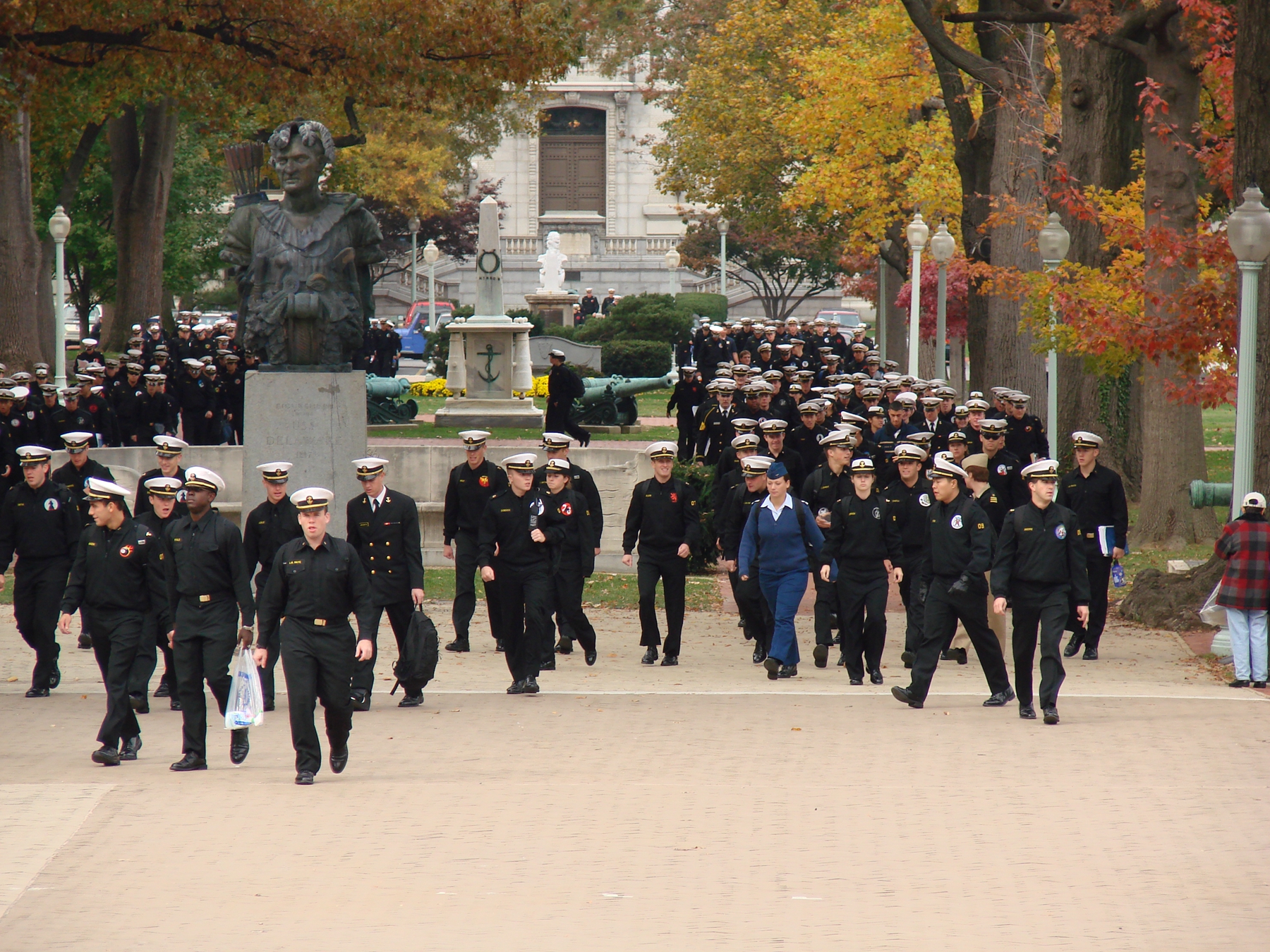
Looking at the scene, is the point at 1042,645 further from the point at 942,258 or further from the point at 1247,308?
the point at 942,258

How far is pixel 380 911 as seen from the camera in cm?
757

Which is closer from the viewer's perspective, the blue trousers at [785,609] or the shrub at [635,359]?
the blue trousers at [785,609]

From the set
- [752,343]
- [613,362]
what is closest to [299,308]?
[752,343]

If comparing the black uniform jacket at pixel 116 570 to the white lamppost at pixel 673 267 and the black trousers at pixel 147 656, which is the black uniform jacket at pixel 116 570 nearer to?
the black trousers at pixel 147 656

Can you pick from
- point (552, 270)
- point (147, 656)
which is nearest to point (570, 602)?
point (147, 656)

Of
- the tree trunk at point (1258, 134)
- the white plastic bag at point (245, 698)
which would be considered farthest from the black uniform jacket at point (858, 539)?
the white plastic bag at point (245, 698)

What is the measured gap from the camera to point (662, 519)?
14.4 meters

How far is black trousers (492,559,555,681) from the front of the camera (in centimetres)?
1295

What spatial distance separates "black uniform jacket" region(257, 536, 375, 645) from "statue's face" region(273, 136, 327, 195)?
628cm

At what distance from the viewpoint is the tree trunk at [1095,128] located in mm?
21812

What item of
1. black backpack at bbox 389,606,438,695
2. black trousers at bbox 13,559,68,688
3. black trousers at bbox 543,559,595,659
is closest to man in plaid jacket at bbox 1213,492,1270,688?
black trousers at bbox 543,559,595,659

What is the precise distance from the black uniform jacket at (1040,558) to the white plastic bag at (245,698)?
528cm

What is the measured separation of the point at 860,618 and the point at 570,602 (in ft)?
8.00

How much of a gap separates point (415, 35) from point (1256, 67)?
37.7ft
